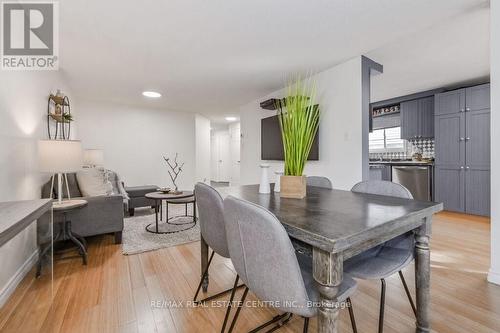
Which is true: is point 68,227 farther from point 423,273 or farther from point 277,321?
point 423,273

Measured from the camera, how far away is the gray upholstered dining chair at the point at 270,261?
815 mm

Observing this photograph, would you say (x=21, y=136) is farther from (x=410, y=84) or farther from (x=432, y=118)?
(x=432, y=118)

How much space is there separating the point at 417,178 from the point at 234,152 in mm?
5296

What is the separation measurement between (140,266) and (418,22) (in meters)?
3.39

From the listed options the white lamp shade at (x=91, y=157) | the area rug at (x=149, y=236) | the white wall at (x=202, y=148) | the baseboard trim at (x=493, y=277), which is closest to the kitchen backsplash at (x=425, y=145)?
the baseboard trim at (x=493, y=277)

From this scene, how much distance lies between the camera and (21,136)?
212cm

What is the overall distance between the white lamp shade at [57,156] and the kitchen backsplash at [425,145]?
19.2ft

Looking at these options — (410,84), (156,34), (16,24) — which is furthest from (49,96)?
(410,84)

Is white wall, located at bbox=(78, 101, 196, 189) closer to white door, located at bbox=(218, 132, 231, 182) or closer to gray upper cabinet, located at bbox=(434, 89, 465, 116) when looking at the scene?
white door, located at bbox=(218, 132, 231, 182)

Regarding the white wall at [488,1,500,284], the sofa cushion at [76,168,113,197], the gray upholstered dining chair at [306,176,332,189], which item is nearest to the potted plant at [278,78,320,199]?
the gray upholstered dining chair at [306,176,332,189]

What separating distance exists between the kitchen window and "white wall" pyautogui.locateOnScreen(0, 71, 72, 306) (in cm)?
615

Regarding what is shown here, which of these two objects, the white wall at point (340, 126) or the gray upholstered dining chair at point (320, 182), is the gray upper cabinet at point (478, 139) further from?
the gray upholstered dining chair at point (320, 182)

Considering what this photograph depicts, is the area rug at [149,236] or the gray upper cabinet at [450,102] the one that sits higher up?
the gray upper cabinet at [450,102]

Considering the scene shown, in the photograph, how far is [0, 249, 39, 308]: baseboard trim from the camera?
1641mm
